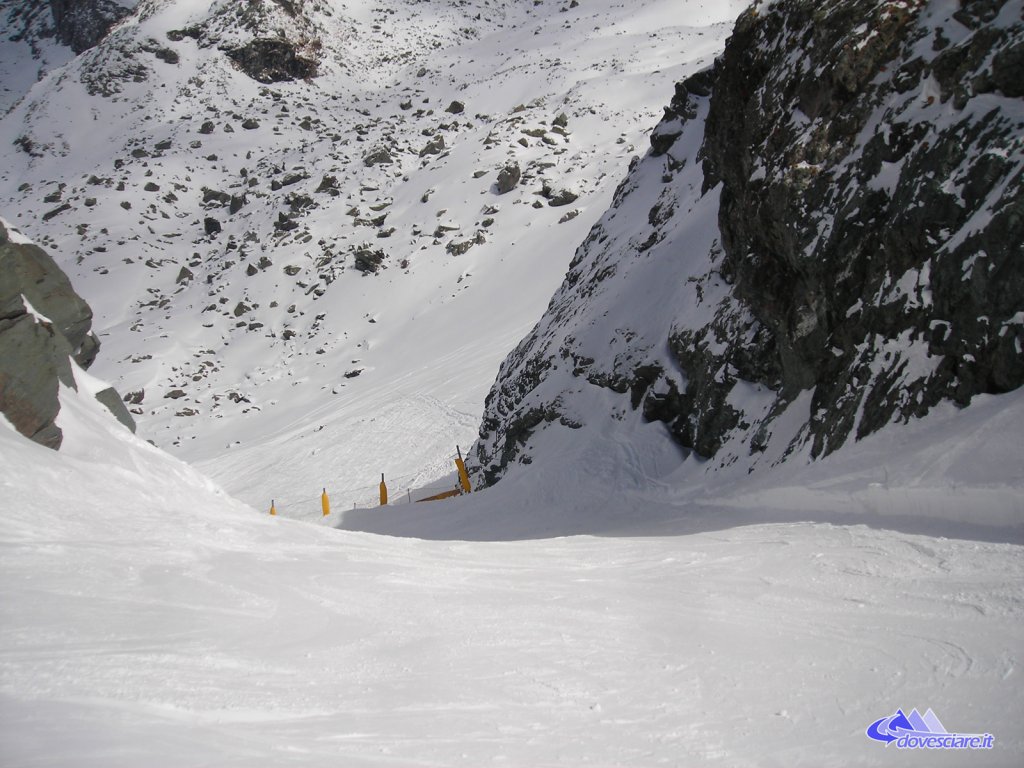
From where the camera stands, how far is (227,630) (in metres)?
4.19

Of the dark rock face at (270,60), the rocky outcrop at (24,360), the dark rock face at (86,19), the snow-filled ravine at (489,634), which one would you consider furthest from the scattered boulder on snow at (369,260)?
the dark rock face at (86,19)

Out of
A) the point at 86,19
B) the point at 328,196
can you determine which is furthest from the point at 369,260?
the point at 86,19

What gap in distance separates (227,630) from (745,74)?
11.0 metres

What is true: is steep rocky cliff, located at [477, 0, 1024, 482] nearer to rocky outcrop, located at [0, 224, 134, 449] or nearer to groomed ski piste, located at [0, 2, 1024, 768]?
groomed ski piste, located at [0, 2, 1024, 768]

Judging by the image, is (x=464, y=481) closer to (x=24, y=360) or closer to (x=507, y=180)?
(x=24, y=360)

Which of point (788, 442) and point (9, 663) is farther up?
point (9, 663)

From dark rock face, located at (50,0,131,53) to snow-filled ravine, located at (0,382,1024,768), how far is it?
89961 millimetres

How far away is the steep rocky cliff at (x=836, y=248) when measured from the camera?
7.27 metres

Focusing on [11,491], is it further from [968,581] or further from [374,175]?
[374,175]

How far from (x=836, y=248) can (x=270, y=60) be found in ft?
205

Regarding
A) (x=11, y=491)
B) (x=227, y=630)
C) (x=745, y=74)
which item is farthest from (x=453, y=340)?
(x=227, y=630)

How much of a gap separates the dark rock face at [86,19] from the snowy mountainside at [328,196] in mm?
17458

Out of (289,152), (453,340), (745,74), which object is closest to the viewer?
(745,74)

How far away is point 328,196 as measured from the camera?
4262cm
